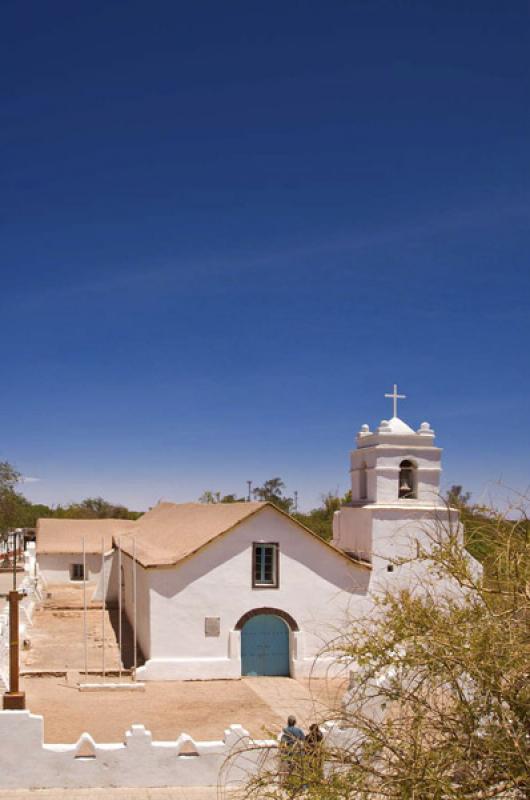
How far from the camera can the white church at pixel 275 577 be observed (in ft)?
71.4

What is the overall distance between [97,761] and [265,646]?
29.5 ft

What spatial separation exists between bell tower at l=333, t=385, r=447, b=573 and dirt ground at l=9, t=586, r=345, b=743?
3952 millimetres

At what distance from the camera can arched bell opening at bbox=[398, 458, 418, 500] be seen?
76.7ft

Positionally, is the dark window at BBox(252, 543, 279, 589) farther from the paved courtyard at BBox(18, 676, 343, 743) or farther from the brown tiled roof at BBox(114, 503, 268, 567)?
the paved courtyard at BBox(18, 676, 343, 743)

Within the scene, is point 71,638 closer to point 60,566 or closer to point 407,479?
point 407,479

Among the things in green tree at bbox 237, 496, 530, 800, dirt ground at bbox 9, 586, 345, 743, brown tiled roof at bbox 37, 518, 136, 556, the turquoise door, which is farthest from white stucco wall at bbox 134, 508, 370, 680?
A: brown tiled roof at bbox 37, 518, 136, 556

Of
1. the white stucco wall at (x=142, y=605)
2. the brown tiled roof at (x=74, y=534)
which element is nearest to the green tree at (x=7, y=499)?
the brown tiled roof at (x=74, y=534)

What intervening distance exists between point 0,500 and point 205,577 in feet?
90.7

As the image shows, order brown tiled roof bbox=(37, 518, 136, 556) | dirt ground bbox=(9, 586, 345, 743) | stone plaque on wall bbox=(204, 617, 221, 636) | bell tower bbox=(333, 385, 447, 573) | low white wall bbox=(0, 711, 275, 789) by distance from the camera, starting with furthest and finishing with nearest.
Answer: brown tiled roof bbox=(37, 518, 136, 556) < bell tower bbox=(333, 385, 447, 573) < stone plaque on wall bbox=(204, 617, 221, 636) < dirt ground bbox=(9, 586, 345, 743) < low white wall bbox=(0, 711, 275, 789)

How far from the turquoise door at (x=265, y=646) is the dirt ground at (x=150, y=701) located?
0.40 metres

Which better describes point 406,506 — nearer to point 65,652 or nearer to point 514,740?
point 65,652

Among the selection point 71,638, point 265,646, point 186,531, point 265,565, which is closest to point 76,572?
point 71,638

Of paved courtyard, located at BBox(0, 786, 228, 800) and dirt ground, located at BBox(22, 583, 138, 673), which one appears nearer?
paved courtyard, located at BBox(0, 786, 228, 800)

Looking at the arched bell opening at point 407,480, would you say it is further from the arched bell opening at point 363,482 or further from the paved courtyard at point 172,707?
the paved courtyard at point 172,707
